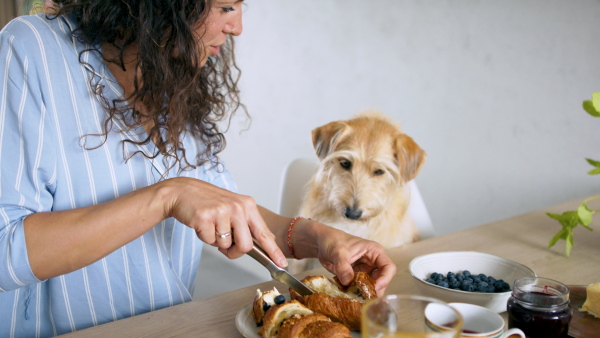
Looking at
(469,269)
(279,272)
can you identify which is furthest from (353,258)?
(469,269)

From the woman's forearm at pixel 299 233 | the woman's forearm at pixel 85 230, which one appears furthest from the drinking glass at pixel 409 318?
the woman's forearm at pixel 299 233

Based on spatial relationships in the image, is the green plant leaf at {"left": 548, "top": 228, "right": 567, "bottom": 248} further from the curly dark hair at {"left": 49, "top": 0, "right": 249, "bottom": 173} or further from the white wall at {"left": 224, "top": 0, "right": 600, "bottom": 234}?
the white wall at {"left": 224, "top": 0, "right": 600, "bottom": 234}

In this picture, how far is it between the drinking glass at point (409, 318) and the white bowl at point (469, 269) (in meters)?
0.38

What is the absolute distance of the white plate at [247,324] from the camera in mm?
858

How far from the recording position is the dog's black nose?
5.92 feet

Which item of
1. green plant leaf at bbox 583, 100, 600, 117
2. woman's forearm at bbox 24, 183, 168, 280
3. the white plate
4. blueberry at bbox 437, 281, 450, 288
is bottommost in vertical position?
blueberry at bbox 437, 281, 450, 288

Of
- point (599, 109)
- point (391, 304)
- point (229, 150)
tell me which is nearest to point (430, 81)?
point (229, 150)

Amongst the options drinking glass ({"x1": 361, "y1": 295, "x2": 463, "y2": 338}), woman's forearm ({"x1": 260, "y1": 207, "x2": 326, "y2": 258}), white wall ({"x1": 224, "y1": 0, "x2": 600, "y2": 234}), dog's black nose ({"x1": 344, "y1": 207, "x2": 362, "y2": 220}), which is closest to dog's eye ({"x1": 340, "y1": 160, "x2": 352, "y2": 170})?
dog's black nose ({"x1": 344, "y1": 207, "x2": 362, "y2": 220})

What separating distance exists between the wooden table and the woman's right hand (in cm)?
14

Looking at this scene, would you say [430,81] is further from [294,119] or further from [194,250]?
[194,250]

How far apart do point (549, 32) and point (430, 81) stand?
2.28 ft

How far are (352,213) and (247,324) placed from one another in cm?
96

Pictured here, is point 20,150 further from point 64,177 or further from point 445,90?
point 445,90

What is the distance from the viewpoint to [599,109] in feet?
Result: 3.78
